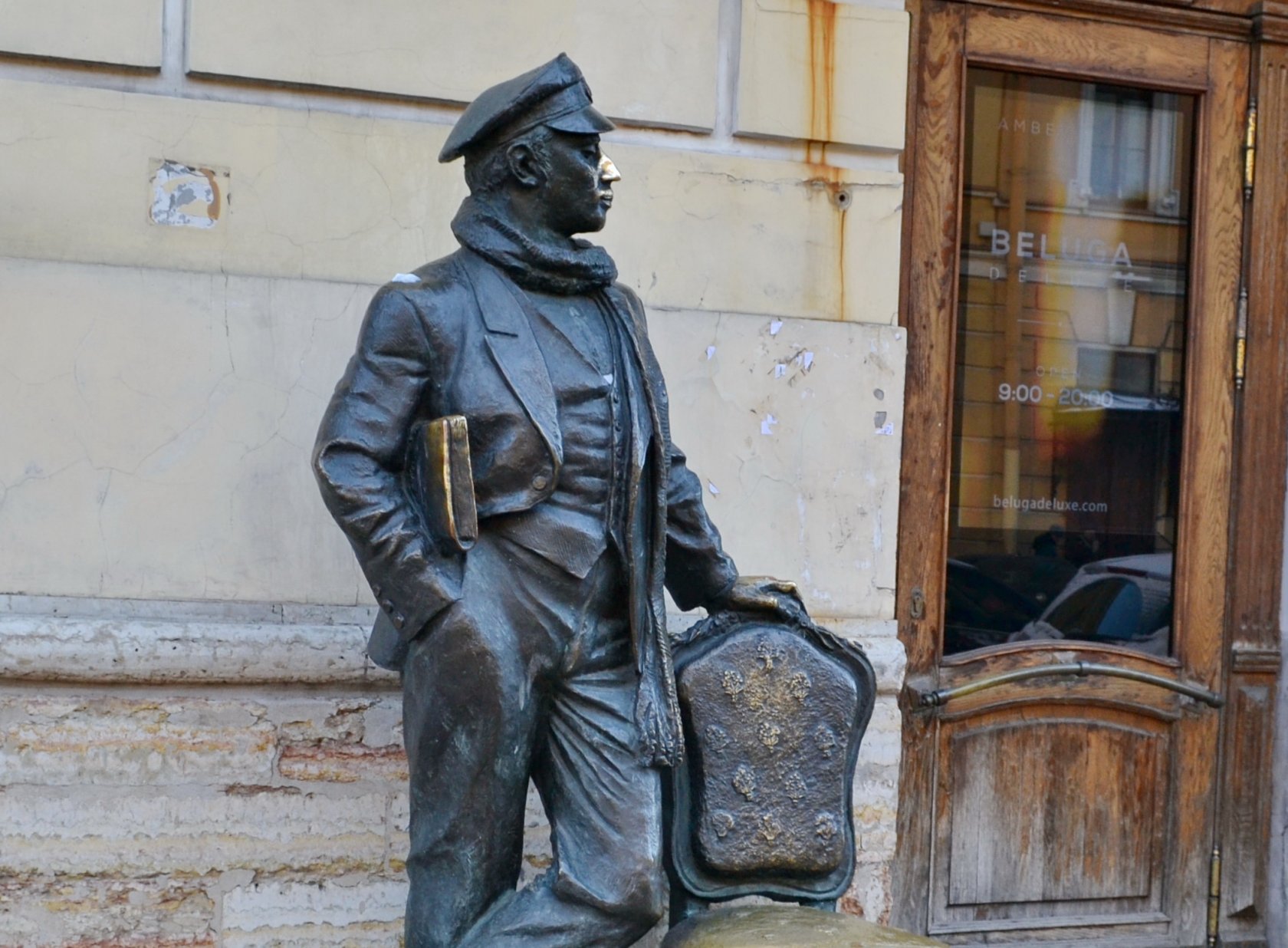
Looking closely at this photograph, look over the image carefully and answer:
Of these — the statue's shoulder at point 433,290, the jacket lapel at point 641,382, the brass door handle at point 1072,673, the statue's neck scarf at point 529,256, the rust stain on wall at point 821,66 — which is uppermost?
the rust stain on wall at point 821,66

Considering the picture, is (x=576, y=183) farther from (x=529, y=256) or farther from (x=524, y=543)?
(x=524, y=543)

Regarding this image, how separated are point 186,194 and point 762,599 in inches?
Result: 72.0

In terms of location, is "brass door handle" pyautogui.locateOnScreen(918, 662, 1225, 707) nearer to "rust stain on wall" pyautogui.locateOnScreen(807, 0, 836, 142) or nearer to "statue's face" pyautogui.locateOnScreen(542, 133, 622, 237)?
"rust stain on wall" pyautogui.locateOnScreen(807, 0, 836, 142)

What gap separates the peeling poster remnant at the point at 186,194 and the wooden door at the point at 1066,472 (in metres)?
1.99

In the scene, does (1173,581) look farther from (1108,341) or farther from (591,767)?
(591,767)

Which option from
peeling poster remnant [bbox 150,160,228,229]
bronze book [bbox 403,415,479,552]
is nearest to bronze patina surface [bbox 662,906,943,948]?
bronze book [bbox 403,415,479,552]

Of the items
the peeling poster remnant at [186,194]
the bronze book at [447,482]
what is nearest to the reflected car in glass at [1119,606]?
the bronze book at [447,482]

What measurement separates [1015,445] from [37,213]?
2859 millimetres

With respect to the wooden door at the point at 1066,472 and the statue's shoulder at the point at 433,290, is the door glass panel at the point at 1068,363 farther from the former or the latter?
the statue's shoulder at the point at 433,290

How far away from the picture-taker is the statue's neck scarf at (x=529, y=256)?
351cm

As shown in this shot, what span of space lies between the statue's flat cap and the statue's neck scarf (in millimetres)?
149

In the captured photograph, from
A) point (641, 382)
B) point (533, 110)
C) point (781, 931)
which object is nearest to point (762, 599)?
point (641, 382)

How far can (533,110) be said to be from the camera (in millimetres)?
3475

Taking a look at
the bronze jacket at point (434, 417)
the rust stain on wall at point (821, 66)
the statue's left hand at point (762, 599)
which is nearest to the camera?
the bronze jacket at point (434, 417)
